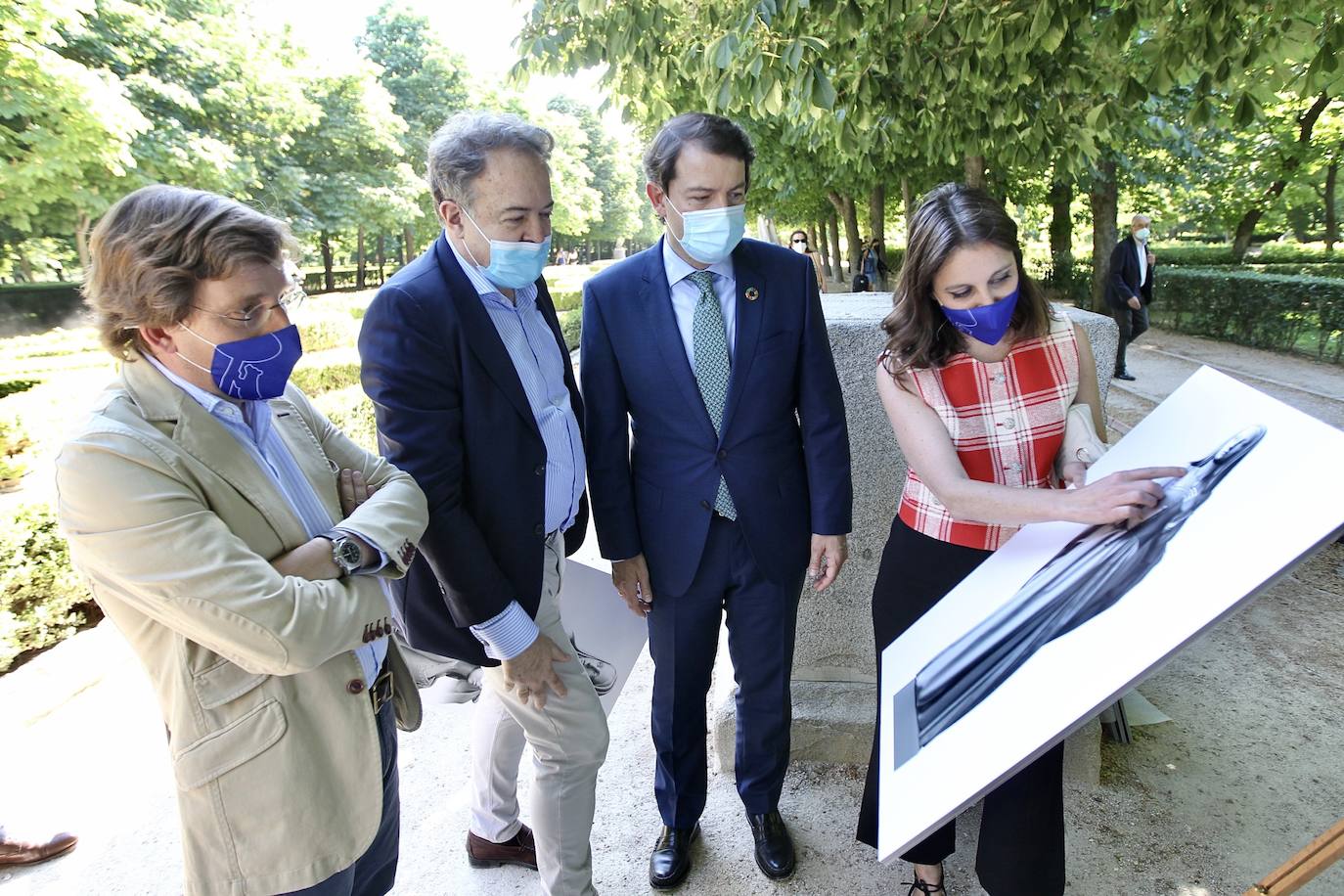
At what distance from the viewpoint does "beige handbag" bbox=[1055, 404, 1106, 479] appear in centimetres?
190

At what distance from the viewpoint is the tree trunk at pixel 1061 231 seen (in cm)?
1508

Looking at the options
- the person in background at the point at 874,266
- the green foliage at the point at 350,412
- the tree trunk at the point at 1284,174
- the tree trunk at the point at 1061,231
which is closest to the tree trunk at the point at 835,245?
the tree trunk at the point at 1061,231

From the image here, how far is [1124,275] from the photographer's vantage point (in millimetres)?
9344

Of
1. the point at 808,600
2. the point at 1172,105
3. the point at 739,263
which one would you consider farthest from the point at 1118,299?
the point at 739,263

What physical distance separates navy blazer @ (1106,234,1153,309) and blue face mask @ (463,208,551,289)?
9.35 meters

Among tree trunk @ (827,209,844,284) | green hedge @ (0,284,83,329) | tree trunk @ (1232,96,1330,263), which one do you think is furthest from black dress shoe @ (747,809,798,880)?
green hedge @ (0,284,83,329)

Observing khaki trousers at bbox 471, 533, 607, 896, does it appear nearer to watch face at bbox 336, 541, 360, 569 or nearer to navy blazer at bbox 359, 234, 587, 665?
navy blazer at bbox 359, 234, 587, 665

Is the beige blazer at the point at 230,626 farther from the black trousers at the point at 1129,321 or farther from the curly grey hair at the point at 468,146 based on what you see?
the black trousers at the point at 1129,321

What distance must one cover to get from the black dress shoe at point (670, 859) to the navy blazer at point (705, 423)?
90cm

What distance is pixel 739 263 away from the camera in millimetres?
2277

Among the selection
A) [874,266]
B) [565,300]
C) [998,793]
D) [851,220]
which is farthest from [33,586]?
[565,300]

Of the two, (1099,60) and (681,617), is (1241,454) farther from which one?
(1099,60)

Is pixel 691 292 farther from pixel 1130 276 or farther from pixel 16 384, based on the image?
pixel 16 384

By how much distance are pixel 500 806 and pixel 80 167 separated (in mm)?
16907
